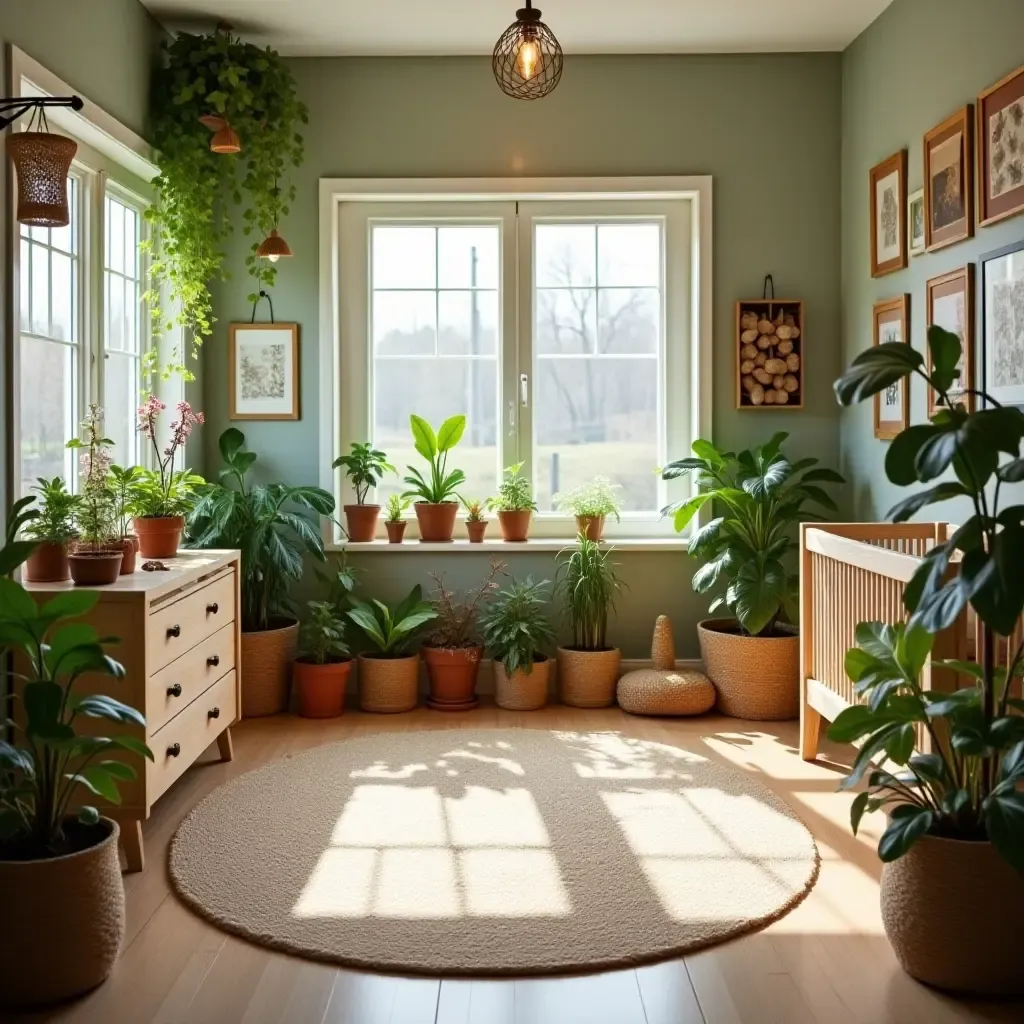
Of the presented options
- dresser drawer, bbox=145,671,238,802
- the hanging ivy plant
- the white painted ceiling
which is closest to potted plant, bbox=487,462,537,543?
the hanging ivy plant

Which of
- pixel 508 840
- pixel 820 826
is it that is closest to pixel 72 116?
pixel 508 840

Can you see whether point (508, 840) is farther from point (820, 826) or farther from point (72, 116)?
point (72, 116)

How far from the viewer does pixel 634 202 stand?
5.30 meters

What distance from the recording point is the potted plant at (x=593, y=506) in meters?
5.17

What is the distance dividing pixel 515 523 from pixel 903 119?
2.26 meters

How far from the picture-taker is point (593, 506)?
5.19m

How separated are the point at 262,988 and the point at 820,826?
176cm

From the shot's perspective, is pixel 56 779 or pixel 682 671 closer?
pixel 56 779

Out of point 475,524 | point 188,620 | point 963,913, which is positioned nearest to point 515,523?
point 475,524

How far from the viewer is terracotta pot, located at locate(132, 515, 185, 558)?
382 cm

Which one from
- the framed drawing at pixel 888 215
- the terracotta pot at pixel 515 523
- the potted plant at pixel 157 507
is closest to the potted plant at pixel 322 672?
the terracotta pot at pixel 515 523

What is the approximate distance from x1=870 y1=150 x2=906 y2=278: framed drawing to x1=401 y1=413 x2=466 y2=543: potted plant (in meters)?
1.86

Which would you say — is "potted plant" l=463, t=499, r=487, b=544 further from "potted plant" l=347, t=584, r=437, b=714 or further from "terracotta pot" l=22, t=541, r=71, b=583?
"terracotta pot" l=22, t=541, r=71, b=583

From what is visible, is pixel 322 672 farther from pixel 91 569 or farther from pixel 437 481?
pixel 91 569
